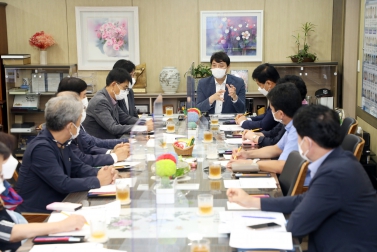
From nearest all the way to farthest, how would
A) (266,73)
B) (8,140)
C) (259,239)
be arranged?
(259,239) → (8,140) → (266,73)

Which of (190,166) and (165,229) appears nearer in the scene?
(165,229)

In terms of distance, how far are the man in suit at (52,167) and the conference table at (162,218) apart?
0.13 meters

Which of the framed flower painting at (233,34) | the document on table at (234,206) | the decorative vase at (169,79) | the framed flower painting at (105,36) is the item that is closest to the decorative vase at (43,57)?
the framed flower painting at (105,36)

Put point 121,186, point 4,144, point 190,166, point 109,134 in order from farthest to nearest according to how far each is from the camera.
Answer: point 109,134, point 190,166, point 121,186, point 4,144

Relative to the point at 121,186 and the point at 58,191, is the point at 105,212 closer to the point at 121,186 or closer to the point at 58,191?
the point at 121,186

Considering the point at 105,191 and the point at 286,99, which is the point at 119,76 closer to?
the point at 286,99

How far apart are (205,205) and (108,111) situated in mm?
2807

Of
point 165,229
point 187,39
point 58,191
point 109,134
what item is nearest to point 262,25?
point 187,39

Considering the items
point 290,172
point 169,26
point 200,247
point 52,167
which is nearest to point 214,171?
point 290,172

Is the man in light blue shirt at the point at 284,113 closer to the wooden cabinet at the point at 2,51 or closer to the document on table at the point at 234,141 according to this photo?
the document on table at the point at 234,141

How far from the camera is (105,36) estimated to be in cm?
771

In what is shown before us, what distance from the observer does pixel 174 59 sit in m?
7.78

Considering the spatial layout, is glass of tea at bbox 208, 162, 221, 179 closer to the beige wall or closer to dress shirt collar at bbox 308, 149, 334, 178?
dress shirt collar at bbox 308, 149, 334, 178

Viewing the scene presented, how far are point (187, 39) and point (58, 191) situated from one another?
15.9 feet
